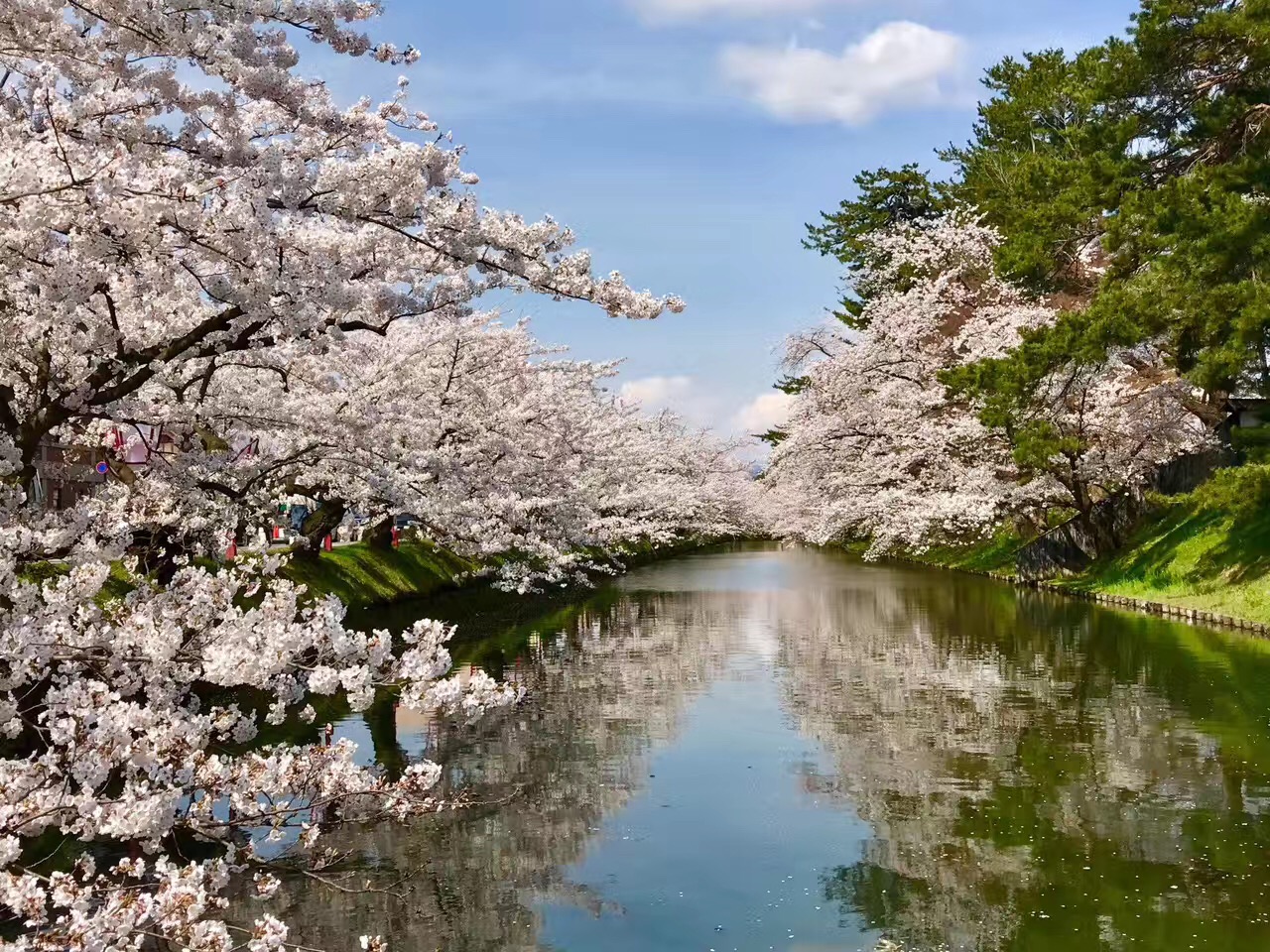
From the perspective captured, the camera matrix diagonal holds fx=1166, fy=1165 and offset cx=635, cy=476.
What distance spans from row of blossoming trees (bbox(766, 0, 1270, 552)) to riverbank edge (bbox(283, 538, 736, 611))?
518 inches

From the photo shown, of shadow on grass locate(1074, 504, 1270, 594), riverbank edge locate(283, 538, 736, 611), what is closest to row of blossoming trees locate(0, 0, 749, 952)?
riverbank edge locate(283, 538, 736, 611)

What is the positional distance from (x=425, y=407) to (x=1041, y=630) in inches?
549

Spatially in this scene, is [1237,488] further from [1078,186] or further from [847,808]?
[847,808]

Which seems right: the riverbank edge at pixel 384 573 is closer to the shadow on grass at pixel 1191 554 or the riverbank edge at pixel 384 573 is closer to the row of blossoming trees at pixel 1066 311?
the row of blossoming trees at pixel 1066 311

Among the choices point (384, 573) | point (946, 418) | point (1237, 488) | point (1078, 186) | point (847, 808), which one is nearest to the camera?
point (847, 808)

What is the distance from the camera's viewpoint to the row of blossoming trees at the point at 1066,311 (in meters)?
22.7

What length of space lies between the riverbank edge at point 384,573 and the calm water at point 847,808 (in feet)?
21.8

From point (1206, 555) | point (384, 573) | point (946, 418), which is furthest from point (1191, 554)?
point (384, 573)

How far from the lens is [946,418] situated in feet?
120

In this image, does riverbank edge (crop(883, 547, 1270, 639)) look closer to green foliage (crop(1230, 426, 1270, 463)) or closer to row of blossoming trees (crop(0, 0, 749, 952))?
green foliage (crop(1230, 426, 1270, 463))

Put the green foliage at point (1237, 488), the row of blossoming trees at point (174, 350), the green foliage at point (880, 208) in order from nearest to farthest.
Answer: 1. the row of blossoming trees at point (174, 350)
2. the green foliage at point (1237, 488)
3. the green foliage at point (880, 208)

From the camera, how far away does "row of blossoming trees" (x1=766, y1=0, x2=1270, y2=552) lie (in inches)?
893

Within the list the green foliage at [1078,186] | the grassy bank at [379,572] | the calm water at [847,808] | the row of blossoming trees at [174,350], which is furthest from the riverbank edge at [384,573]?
the green foliage at [1078,186]

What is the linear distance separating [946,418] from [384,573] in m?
18.0
